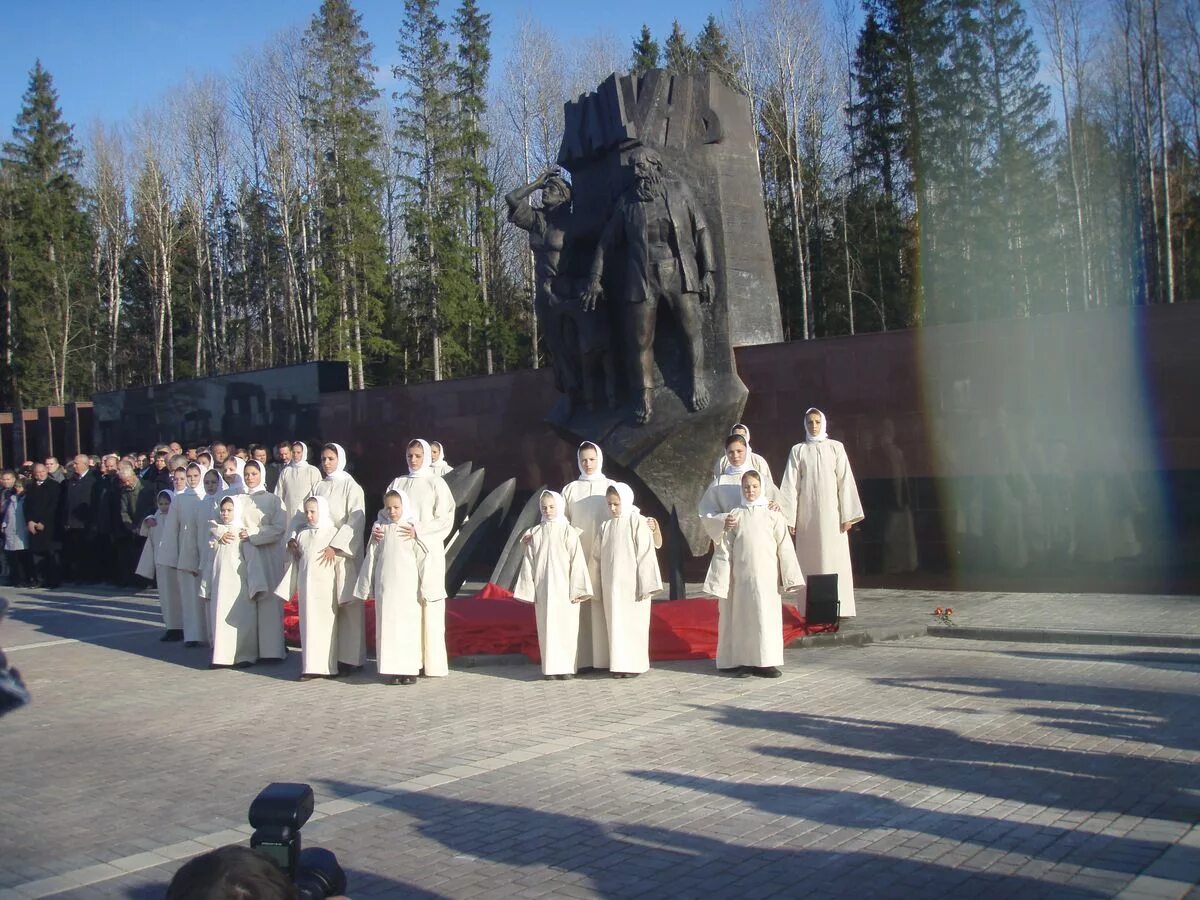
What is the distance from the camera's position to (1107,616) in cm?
1019

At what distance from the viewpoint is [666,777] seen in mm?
5875

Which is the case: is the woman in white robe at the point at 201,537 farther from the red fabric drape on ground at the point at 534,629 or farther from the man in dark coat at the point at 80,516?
the man in dark coat at the point at 80,516

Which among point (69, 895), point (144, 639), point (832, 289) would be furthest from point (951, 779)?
point (832, 289)

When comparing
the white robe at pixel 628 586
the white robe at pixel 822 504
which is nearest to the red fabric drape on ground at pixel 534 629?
the white robe at pixel 628 586

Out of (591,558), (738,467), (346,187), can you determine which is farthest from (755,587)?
(346,187)

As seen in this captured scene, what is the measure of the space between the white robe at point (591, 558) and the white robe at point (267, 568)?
278 cm

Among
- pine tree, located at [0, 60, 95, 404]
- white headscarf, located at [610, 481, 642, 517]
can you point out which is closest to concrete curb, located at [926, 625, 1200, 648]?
white headscarf, located at [610, 481, 642, 517]

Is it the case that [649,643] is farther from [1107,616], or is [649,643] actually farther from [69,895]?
[69,895]

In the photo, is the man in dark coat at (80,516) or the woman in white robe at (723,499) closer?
the woman in white robe at (723,499)

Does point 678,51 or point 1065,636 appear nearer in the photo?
point 1065,636

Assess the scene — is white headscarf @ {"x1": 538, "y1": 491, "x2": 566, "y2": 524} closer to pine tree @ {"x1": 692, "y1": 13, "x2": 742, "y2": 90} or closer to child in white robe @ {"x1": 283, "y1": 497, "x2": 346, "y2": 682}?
child in white robe @ {"x1": 283, "y1": 497, "x2": 346, "y2": 682}

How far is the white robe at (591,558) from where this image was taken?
915 centimetres

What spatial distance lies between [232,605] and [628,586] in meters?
3.84

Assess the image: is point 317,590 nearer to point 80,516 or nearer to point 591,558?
point 591,558
